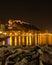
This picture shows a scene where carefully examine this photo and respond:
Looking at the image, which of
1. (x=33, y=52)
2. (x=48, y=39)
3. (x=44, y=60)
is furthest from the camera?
(x=48, y=39)

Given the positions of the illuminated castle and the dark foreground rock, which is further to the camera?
the illuminated castle

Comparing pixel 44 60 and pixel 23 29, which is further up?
pixel 23 29

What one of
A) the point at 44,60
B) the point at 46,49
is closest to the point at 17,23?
the point at 46,49

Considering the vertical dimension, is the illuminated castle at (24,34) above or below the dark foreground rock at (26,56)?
above

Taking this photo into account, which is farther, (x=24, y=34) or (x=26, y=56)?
(x=24, y=34)

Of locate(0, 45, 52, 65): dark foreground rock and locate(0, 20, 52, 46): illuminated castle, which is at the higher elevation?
locate(0, 20, 52, 46): illuminated castle

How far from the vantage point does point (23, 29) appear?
502 cm

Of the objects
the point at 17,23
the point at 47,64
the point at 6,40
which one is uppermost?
the point at 17,23

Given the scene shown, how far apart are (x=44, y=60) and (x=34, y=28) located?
8.61 ft

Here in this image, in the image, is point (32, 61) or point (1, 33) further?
point (1, 33)

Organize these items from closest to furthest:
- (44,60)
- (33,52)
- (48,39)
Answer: (44,60), (33,52), (48,39)

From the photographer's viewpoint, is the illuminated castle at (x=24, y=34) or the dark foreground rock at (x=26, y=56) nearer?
the dark foreground rock at (x=26, y=56)

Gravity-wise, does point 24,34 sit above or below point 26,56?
above

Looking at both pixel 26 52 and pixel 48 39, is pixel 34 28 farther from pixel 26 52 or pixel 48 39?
pixel 26 52
